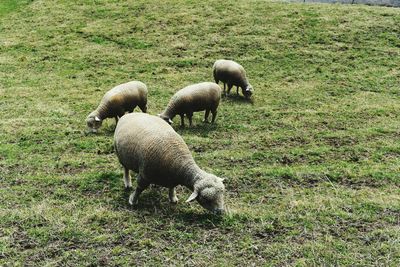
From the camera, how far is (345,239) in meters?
6.89

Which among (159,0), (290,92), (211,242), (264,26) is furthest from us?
(159,0)

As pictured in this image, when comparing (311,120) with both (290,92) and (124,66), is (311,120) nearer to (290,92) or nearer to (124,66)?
(290,92)

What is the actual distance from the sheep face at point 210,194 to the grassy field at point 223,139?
259mm

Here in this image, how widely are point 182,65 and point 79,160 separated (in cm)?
1002

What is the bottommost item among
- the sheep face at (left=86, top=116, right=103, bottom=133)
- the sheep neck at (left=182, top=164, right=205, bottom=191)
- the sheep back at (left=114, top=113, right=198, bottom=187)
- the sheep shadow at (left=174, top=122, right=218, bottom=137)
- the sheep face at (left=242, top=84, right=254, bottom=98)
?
the sheep shadow at (left=174, top=122, right=218, bottom=137)

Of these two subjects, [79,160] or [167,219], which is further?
[79,160]

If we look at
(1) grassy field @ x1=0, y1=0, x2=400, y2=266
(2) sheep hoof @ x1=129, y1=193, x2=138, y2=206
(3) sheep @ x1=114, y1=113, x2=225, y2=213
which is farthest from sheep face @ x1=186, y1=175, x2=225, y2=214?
(2) sheep hoof @ x1=129, y1=193, x2=138, y2=206

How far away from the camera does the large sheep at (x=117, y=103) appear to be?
12086 millimetres

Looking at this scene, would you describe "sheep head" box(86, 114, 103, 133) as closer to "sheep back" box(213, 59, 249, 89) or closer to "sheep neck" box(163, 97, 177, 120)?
"sheep neck" box(163, 97, 177, 120)

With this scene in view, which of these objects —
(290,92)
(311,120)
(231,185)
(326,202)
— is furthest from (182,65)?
(326,202)

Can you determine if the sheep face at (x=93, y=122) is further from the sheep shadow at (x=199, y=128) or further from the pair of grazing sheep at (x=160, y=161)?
the pair of grazing sheep at (x=160, y=161)

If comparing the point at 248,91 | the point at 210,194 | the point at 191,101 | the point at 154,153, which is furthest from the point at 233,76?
the point at 210,194

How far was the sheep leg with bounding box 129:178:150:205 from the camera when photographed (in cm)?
774

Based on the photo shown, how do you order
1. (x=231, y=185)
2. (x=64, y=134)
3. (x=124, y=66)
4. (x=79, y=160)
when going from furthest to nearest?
1. (x=124, y=66)
2. (x=64, y=134)
3. (x=79, y=160)
4. (x=231, y=185)
